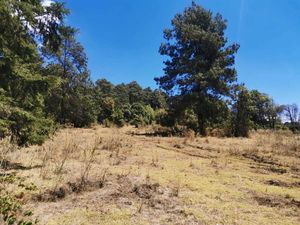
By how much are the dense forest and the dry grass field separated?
1195 mm

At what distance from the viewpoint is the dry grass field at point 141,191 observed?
4457 mm

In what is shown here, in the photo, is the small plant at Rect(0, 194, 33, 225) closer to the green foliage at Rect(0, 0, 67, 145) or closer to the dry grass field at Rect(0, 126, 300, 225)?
the dry grass field at Rect(0, 126, 300, 225)

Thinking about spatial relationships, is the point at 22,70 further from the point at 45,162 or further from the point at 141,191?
the point at 141,191

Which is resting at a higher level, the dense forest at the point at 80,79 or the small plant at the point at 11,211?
the dense forest at the point at 80,79

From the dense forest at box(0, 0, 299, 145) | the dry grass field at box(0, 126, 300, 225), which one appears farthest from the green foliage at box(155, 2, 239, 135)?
the dry grass field at box(0, 126, 300, 225)

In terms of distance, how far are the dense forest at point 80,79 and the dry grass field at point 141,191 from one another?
1.19m

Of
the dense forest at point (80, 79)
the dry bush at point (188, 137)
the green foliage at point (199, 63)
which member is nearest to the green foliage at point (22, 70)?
the dense forest at point (80, 79)

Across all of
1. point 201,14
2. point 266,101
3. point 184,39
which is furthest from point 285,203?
point 266,101

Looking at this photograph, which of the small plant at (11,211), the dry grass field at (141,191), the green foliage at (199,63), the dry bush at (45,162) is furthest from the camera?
the green foliage at (199,63)

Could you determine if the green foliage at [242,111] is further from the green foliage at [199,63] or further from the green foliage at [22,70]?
the green foliage at [22,70]

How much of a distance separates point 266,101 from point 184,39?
46.1 m

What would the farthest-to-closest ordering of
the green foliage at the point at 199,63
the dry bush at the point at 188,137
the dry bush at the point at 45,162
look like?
the green foliage at the point at 199,63
the dry bush at the point at 188,137
the dry bush at the point at 45,162

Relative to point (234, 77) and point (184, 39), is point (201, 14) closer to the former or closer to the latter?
point (184, 39)

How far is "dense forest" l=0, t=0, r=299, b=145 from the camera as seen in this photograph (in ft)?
22.5
